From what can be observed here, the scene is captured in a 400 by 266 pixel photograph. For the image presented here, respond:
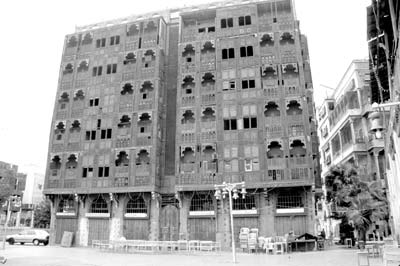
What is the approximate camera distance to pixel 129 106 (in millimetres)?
46094

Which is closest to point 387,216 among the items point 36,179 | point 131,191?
point 131,191

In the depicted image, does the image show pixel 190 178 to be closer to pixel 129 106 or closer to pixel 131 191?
pixel 131 191

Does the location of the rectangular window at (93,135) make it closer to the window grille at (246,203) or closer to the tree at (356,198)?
the window grille at (246,203)

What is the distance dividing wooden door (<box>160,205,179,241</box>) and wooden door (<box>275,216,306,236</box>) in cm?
1186

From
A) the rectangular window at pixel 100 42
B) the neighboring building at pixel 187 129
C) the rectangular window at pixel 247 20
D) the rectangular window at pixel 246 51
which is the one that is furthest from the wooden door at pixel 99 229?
the rectangular window at pixel 247 20

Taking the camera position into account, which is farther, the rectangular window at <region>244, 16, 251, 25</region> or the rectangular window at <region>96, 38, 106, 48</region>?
the rectangular window at <region>96, 38, 106, 48</region>

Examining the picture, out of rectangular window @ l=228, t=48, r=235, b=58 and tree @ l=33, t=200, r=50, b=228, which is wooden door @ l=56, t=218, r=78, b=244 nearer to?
rectangular window @ l=228, t=48, r=235, b=58

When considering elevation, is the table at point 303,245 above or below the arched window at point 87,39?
below

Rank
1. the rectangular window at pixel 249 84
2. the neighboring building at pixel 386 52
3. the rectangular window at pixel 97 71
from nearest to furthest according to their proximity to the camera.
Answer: the neighboring building at pixel 386 52, the rectangular window at pixel 249 84, the rectangular window at pixel 97 71

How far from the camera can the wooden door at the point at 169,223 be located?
41.8 meters

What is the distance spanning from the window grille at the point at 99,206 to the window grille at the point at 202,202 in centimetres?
1126

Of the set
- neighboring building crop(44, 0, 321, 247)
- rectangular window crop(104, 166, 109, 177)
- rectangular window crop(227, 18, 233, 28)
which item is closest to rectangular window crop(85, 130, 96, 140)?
neighboring building crop(44, 0, 321, 247)

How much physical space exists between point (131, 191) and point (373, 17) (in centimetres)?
3171

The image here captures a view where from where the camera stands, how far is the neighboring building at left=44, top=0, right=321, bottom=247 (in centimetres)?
3928
